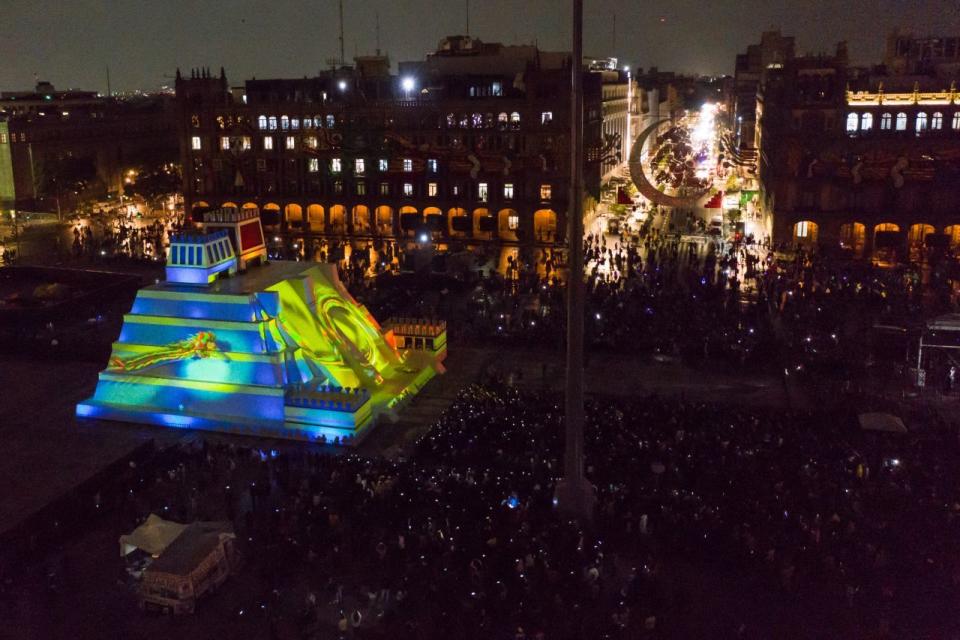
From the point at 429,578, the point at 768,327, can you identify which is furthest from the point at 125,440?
the point at 768,327

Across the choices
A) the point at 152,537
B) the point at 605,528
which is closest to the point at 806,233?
the point at 605,528

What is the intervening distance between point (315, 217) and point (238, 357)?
4116 cm

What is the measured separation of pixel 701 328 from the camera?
113 feet

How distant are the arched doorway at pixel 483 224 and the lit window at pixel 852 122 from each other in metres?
24.7

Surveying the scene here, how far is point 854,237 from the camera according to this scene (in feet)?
180

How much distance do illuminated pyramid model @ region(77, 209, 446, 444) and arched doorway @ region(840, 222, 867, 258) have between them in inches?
1401

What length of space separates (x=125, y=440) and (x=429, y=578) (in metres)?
13.6

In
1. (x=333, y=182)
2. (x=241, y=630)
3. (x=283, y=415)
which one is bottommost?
(x=241, y=630)

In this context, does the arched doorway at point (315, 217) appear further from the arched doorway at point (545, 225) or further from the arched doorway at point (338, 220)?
the arched doorway at point (545, 225)

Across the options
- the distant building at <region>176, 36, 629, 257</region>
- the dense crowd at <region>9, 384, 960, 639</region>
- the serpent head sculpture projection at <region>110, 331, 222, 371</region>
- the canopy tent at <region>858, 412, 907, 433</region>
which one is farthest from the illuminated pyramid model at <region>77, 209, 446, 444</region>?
the distant building at <region>176, 36, 629, 257</region>

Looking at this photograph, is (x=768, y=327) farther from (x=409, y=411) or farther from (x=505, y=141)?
(x=505, y=141)

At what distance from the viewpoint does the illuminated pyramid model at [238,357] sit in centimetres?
2645

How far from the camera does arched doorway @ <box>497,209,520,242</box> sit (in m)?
61.3

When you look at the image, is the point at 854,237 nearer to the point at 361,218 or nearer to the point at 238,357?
the point at 361,218
